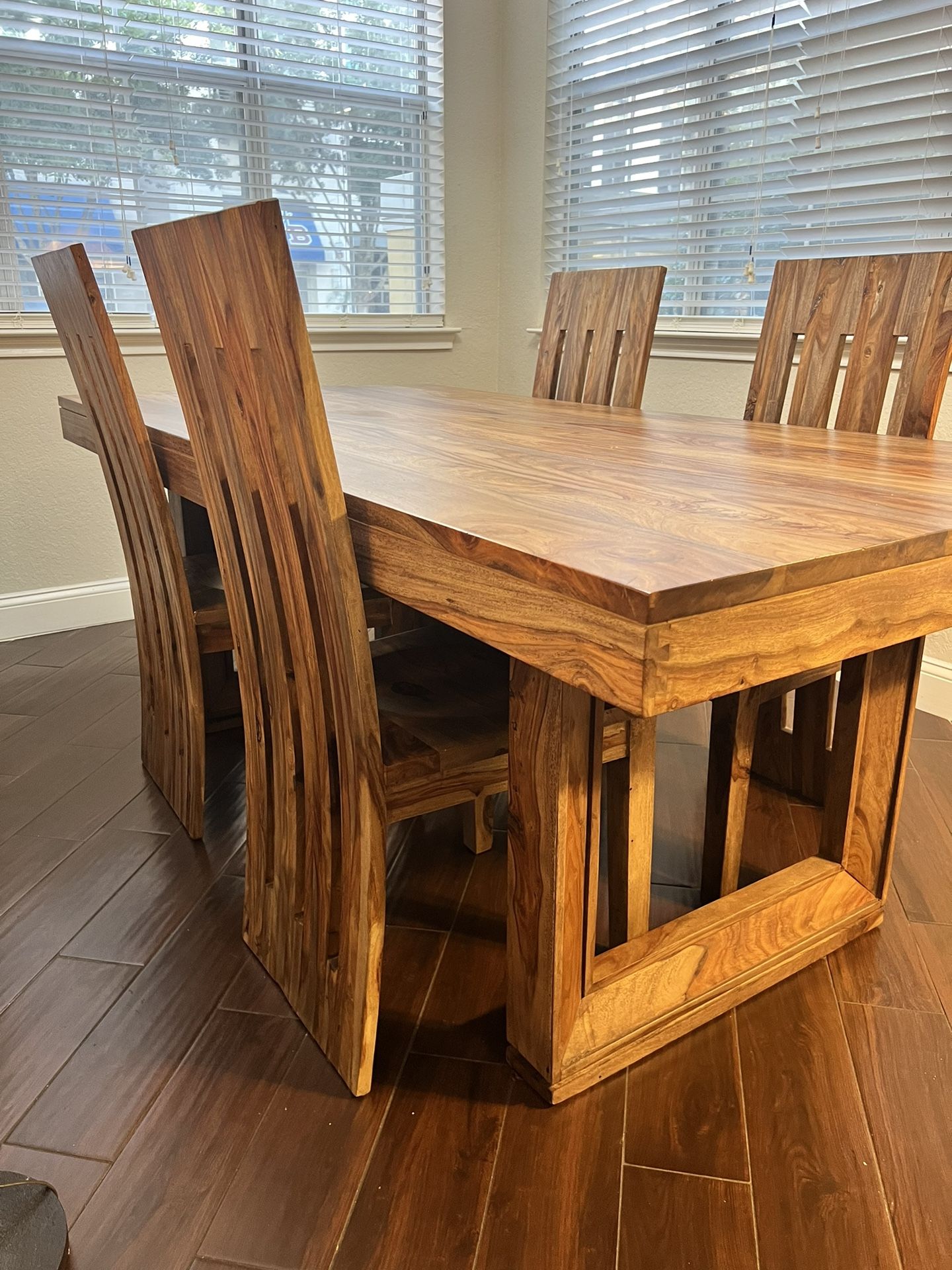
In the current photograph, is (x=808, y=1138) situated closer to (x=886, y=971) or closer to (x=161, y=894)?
(x=886, y=971)

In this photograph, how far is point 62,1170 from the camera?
1.08 meters

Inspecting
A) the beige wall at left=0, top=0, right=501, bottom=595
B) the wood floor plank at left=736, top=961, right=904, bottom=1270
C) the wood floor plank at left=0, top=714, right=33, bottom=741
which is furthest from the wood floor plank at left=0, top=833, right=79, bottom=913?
the beige wall at left=0, top=0, right=501, bottom=595

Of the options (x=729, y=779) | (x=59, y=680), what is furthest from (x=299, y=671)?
(x=59, y=680)

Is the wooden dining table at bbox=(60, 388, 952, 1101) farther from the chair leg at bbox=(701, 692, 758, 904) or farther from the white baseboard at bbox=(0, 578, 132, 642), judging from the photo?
the white baseboard at bbox=(0, 578, 132, 642)

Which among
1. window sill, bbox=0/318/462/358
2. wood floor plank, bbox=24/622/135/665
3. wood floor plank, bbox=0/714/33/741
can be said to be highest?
window sill, bbox=0/318/462/358

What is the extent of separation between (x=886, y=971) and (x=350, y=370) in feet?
8.74

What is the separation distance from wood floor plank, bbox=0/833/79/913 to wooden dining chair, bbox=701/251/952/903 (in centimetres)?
113

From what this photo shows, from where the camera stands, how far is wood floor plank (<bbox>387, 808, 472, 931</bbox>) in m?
1.57

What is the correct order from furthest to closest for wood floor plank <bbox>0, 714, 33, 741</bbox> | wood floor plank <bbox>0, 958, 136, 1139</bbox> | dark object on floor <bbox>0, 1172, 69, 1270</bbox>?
wood floor plank <bbox>0, 714, 33, 741</bbox>, wood floor plank <bbox>0, 958, 136, 1139</bbox>, dark object on floor <bbox>0, 1172, 69, 1270</bbox>

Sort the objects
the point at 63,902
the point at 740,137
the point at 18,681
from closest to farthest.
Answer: the point at 63,902
the point at 18,681
the point at 740,137

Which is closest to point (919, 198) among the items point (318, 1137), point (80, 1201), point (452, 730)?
point (452, 730)

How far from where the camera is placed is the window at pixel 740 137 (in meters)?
2.31

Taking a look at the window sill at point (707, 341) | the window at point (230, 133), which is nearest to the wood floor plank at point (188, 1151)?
the window sill at point (707, 341)

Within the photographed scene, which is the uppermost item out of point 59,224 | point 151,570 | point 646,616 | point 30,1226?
point 59,224
